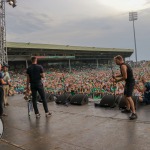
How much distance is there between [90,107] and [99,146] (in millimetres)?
3397

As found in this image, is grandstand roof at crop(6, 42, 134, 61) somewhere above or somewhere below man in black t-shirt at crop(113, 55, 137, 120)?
above

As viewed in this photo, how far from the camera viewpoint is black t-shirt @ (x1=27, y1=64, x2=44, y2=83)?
6508 millimetres

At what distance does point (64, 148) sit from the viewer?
4.21m

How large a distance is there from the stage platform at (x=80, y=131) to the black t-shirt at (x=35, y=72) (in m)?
1.06

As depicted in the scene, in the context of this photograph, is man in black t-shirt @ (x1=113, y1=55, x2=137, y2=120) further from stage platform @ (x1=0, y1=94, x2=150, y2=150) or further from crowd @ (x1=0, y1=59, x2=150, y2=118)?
crowd @ (x1=0, y1=59, x2=150, y2=118)

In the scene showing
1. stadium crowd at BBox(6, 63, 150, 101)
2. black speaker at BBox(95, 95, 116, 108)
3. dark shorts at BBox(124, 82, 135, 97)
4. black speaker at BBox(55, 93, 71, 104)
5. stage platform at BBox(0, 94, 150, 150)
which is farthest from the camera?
stadium crowd at BBox(6, 63, 150, 101)

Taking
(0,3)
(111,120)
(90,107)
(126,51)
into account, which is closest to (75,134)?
(111,120)

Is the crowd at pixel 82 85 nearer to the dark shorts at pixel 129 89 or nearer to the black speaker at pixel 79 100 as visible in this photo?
the black speaker at pixel 79 100

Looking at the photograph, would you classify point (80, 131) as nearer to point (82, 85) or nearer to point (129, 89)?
point (129, 89)

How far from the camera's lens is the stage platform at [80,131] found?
4254 millimetres

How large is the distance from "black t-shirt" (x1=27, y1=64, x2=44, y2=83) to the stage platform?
1.06 m

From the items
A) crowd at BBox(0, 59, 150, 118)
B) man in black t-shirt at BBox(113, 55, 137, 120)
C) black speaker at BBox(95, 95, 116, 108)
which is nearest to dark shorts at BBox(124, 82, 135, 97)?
man in black t-shirt at BBox(113, 55, 137, 120)

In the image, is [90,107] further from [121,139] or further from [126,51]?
[126,51]

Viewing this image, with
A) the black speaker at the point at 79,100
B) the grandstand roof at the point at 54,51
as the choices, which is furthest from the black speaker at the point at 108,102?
the grandstand roof at the point at 54,51
